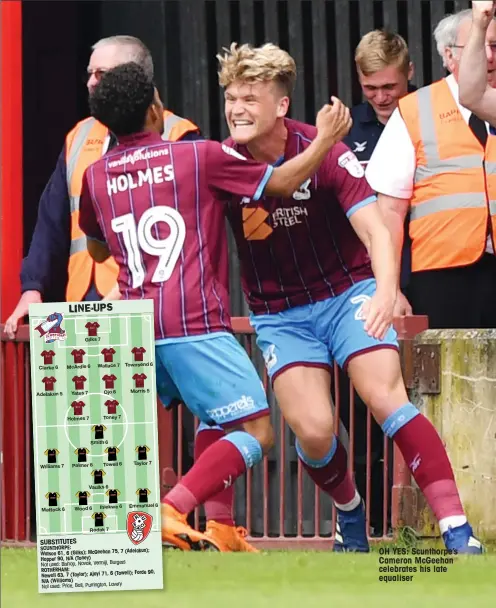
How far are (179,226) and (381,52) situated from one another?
3.69 feet

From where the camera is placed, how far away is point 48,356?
7547mm

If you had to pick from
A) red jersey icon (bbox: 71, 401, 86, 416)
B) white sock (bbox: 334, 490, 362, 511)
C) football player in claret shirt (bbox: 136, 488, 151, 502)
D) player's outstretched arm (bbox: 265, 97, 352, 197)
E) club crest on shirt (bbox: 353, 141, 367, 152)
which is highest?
club crest on shirt (bbox: 353, 141, 367, 152)

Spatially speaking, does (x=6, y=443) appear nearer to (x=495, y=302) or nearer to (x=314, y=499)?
(x=314, y=499)

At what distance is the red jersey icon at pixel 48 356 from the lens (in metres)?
7.54

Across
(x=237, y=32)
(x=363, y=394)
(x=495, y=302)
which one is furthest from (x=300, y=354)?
(x=237, y=32)

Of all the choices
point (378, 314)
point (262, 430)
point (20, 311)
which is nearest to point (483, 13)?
point (378, 314)

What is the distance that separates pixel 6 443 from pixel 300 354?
126 centimetres

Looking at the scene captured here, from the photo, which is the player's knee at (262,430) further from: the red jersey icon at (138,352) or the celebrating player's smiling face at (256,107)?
the celebrating player's smiling face at (256,107)

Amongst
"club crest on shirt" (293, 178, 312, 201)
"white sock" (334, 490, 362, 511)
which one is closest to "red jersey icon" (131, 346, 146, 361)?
"club crest on shirt" (293, 178, 312, 201)

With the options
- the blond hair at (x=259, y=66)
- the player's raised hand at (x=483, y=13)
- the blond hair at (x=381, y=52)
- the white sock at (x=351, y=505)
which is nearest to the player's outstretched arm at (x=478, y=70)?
the player's raised hand at (x=483, y=13)

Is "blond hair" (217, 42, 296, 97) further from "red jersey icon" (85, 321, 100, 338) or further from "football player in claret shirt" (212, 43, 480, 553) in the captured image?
"red jersey icon" (85, 321, 100, 338)

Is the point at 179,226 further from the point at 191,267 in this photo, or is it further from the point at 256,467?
the point at 256,467

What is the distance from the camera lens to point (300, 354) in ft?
25.8

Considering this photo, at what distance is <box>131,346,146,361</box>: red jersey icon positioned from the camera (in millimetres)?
7527
